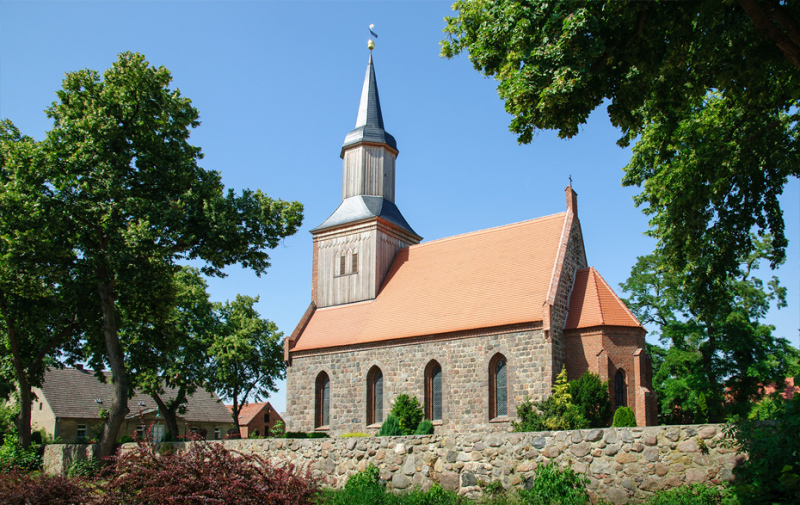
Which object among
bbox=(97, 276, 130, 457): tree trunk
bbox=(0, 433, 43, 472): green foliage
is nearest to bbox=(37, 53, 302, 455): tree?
bbox=(97, 276, 130, 457): tree trunk

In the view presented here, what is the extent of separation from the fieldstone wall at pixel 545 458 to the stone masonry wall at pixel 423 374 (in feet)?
36.1

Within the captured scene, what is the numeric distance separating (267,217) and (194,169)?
2881 millimetres

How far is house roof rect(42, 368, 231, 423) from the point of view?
1545 inches

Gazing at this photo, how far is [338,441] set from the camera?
12453 mm

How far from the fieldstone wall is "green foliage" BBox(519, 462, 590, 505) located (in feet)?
0.42

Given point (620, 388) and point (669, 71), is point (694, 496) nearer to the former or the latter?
point (669, 71)

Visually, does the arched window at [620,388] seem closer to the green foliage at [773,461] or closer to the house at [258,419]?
the green foliage at [773,461]

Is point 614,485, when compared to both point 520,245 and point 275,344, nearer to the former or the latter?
point 520,245

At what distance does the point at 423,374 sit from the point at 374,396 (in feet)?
9.28

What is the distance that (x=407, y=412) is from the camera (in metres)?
23.6

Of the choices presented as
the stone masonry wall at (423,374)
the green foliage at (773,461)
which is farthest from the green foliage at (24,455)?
the green foliage at (773,461)

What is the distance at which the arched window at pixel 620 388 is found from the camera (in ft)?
71.3

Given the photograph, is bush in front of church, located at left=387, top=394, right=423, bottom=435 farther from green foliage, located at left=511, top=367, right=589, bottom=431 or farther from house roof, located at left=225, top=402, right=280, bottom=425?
house roof, located at left=225, top=402, right=280, bottom=425

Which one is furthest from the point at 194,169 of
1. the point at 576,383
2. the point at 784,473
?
the point at 784,473
